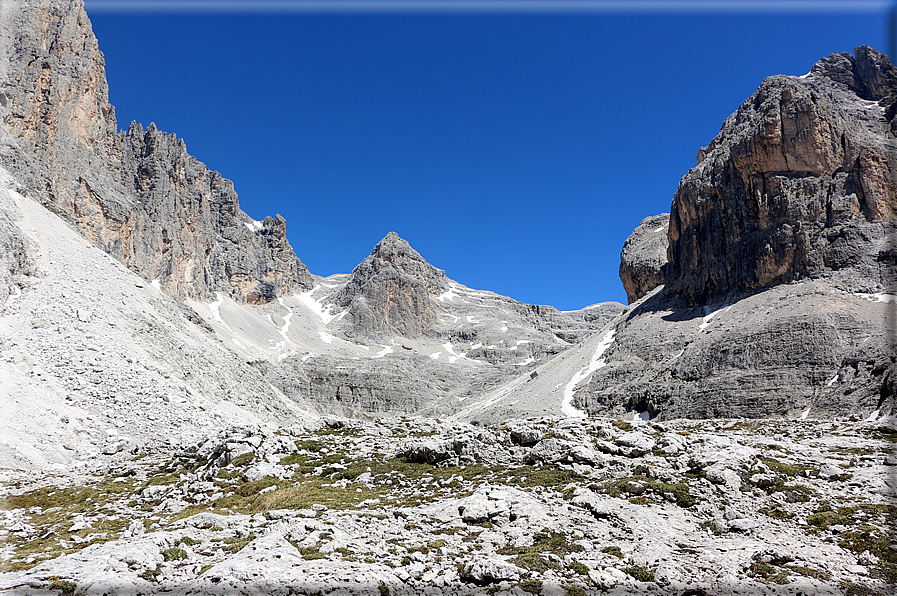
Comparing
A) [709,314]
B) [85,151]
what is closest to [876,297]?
[709,314]

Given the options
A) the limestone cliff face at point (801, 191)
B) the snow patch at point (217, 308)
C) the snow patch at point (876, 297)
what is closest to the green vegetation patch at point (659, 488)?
the snow patch at point (876, 297)

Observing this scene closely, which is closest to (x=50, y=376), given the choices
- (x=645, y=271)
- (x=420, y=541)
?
(x=420, y=541)

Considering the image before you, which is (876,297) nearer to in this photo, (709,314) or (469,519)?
(709,314)

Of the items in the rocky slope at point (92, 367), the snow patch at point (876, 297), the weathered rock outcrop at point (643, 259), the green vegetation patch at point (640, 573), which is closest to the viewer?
the green vegetation patch at point (640, 573)

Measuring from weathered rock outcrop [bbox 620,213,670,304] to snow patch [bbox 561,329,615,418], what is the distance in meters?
36.1

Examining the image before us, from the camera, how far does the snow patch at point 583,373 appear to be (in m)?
75.9

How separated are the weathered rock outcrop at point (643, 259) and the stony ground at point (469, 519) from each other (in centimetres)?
A: 11309

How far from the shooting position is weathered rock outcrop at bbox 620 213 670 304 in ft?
439

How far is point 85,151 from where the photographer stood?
118 meters

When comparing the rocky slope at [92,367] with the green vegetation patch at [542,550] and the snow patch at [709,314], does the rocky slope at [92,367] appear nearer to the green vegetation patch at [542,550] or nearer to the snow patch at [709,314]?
the green vegetation patch at [542,550]

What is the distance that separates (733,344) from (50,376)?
74.6 m

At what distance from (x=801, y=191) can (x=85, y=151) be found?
152708 mm

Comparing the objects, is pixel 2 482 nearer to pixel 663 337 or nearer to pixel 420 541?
pixel 420 541

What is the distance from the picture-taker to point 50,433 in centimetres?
2995
